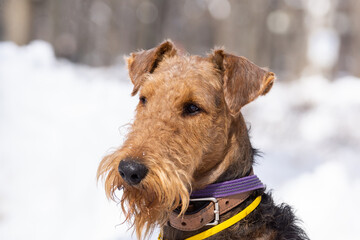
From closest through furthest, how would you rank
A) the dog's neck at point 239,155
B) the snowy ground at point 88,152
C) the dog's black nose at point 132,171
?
the dog's black nose at point 132,171, the dog's neck at point 239,155, the snowy ground at point 88,152

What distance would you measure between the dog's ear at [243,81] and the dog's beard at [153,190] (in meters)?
0.66

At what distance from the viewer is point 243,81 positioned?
3076 millimetres

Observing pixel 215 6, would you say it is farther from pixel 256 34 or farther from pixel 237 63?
pixel 237 63

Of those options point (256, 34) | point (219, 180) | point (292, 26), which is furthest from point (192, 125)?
point (292, 26)

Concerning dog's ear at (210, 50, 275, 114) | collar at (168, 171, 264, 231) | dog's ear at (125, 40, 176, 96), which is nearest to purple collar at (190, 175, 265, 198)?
collar at (168, 171, 264, 231)

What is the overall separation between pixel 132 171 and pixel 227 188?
71cm

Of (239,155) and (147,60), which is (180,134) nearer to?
(239,155)

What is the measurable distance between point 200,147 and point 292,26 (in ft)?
87.2

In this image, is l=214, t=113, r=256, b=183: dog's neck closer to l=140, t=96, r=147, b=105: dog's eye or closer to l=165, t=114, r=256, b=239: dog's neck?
l=165, t=114, r=256, b=239: dog's neck

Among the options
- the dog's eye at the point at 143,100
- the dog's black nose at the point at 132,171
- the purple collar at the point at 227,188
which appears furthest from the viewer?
the dog's eye at the point at 143,100

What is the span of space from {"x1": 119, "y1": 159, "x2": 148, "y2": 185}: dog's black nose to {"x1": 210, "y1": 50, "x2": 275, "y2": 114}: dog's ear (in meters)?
0.83

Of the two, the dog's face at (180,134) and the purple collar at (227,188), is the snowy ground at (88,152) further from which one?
the purple collar at (227,188)

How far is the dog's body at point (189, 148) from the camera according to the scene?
8.63 feet

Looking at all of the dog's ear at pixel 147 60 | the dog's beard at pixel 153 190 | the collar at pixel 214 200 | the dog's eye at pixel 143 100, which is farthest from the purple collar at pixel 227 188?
the dog's ear at pixel 147 60
